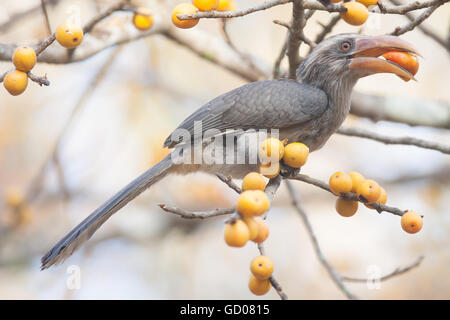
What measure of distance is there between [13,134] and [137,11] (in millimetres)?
3607

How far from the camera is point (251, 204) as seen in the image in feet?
5.55

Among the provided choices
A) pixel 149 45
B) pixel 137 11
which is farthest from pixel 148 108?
pixel 137 11

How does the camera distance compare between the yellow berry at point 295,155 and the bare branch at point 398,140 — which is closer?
the yellow berry at point 295,155

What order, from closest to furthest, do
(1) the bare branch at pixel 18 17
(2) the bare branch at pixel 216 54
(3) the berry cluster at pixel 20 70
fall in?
(3) the berry cluster at pixel 20 70 < (1) the bare branch at pixel 18 17 < (2) the bare branch at pixel 216 54

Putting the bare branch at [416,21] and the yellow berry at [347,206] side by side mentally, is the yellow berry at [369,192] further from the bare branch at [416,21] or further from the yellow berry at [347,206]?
the bare branch at [416,21]

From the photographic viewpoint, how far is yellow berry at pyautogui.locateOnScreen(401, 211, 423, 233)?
210 cm

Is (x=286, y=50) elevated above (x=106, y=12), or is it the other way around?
(x=106, y=12)

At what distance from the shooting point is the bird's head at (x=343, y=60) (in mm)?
2793

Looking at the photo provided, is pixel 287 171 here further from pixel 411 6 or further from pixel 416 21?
pixel 416 21

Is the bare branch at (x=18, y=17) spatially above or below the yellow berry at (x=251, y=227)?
below

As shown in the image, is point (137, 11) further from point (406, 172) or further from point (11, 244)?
point (406, 172)

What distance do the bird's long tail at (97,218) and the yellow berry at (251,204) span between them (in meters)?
1.07

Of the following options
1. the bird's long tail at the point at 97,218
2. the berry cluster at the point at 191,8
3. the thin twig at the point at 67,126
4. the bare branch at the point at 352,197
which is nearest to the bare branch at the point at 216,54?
the thin twig at the point at 67,126

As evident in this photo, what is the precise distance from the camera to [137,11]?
3.11 meters
